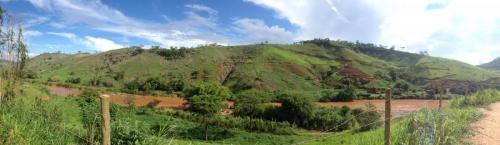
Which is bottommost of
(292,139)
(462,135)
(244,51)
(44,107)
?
(292,139)

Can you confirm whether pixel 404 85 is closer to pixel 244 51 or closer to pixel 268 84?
pixel 268 84

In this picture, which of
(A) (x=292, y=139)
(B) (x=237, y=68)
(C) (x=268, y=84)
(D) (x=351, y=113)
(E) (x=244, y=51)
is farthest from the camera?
(E) (x=244, y=51)

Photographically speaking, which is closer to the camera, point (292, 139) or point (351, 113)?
point (292, 139)

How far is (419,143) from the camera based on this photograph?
8.40 meters

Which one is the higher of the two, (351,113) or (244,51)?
(244,51)

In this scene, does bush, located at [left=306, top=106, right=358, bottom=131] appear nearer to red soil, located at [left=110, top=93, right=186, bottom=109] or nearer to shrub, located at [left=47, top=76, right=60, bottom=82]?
red soil, located at [left=110, top=93, right=186, bottom=109]

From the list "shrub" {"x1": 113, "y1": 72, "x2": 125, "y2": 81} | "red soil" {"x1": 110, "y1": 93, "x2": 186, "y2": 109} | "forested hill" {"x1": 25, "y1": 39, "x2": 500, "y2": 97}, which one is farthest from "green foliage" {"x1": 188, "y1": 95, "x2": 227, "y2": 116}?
"shrub" {"x1": 113, "y1": 72, "x2": 125, "y2": 81}

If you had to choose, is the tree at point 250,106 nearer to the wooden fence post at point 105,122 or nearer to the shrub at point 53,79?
the shrub at point 53,79

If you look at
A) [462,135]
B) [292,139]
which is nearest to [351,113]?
[292,139]

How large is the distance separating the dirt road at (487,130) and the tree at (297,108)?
36127 mm

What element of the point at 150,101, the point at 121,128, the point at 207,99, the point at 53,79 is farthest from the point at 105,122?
the point at 53,79

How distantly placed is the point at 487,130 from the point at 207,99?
37850 mm

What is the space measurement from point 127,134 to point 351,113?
4951 centimetres

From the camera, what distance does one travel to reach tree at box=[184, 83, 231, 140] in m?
47.9
